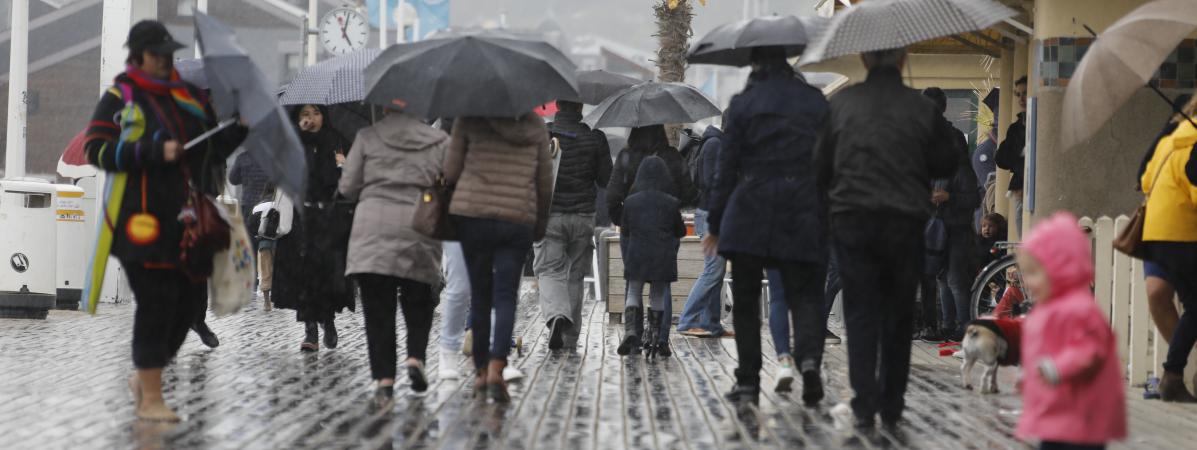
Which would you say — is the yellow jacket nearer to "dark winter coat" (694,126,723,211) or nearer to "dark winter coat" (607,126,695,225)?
"dark winter coat" (607,126,695,225)

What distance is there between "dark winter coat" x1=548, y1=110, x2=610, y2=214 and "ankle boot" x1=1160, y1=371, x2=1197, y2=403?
423cm

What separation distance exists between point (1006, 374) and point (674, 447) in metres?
4.76

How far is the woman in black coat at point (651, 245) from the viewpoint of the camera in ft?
41.0

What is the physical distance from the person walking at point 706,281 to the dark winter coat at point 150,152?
5.49 meters

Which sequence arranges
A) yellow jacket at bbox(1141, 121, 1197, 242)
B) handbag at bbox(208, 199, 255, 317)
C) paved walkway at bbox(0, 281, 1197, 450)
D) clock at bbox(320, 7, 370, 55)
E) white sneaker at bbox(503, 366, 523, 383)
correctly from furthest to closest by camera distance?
clock at bbox(320, 7, 370, 55), white sneaker at bbox(503, 366, 523, 383), yellow jacket at bbox(1141, 121, 1197, 242), handbag at bbox(208, 199, 255, 317), paved walkway at bbox(0, 281, 1197, 450)

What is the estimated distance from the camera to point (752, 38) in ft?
31.6

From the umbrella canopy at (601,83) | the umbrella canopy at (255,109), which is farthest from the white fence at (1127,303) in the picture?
the umbrella canopy at (255,109)

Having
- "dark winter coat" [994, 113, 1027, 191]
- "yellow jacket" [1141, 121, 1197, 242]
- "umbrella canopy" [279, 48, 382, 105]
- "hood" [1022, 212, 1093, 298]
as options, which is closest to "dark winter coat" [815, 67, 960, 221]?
"yellow jacket" [1141, 121, 1197, 242]

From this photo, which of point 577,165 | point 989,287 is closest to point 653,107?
point 577,165

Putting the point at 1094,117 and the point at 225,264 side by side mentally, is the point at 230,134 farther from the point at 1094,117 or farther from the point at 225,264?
the point at 1094,117

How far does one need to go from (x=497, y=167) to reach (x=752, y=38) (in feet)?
5.30

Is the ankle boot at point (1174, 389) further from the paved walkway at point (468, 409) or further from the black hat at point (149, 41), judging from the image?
the black hat at point (149, 41)

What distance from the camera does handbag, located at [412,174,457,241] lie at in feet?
29.6

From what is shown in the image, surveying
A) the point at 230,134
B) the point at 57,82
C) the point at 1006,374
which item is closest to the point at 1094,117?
the point at 1006,374
